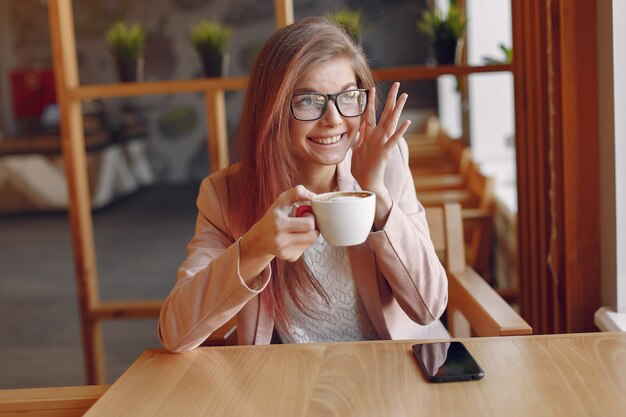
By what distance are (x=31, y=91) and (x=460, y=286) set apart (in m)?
9.91

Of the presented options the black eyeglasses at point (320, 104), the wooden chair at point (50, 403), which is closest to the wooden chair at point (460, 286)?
the black eyeglasses at point (320, 104)

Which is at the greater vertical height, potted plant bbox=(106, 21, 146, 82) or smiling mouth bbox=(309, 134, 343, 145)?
potted plant bbox=(106, 21, 146, 82)

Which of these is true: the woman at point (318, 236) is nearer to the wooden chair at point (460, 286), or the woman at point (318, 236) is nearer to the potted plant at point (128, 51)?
the wooden chair at point (460, 286)

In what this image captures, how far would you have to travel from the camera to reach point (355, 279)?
163 cm

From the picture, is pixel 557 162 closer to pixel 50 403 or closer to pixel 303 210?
pixel 303 210

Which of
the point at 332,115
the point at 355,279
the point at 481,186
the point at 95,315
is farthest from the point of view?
the point at 481,186

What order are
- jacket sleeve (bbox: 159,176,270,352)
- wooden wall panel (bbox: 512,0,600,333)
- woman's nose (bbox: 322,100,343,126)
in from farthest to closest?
wooden wall panel (bbox: 512,0,600,333)
woman's nose (bbox: 322,100,343,126)
jacket sleeve (bbox: 159,176,270,352)

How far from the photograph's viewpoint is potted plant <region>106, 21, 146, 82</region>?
3117mm

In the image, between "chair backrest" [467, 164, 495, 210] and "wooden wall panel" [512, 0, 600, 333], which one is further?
"chair backrest" [467, 164, 495, 210]

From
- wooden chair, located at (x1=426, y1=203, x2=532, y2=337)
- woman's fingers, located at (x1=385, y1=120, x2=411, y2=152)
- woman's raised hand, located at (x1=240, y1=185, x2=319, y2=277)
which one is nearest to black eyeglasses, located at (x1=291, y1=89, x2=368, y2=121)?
woman's fingers, located at (x1=385, y1=120, x2=411, y2=152)

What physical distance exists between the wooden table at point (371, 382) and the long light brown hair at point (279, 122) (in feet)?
0.96

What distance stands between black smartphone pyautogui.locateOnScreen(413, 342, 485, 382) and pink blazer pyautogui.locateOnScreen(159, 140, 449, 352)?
0.93 feet

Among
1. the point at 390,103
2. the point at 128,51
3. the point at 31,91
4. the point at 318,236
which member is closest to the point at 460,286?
the point at 318,236

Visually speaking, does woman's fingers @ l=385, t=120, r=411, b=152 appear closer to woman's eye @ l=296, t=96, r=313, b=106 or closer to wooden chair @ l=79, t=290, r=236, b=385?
woman's eye @ l=296, t=96, r=313, b=106
